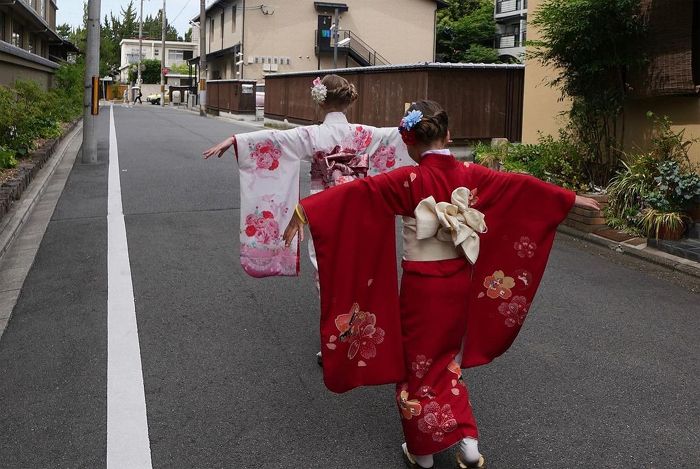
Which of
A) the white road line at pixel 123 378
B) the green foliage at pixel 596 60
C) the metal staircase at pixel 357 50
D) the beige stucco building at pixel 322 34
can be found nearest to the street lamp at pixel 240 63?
the beige stucco building at pixel 322 34

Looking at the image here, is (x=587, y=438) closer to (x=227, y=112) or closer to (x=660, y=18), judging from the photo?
(x=660, y=18)

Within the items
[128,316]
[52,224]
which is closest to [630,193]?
[128,316]

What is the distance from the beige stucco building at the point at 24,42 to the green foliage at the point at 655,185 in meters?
13.3

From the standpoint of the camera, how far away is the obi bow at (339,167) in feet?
15.0

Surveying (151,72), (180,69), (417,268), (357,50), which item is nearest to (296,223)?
(417,268)

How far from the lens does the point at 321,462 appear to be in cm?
334

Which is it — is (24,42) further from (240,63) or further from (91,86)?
(91,86)

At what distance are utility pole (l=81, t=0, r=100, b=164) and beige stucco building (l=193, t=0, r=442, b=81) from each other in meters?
24.1

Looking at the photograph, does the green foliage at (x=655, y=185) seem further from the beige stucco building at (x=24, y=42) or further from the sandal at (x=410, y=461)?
the beige stucco building at (x=24, y=42)

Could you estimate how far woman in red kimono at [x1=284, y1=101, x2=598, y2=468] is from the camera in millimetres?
3203

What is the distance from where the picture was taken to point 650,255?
7875 mm

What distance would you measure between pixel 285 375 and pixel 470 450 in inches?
58.1

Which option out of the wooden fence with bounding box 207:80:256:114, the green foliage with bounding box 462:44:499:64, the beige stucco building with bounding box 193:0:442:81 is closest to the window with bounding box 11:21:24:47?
the wooden fence with bounding box 207:80:256:114

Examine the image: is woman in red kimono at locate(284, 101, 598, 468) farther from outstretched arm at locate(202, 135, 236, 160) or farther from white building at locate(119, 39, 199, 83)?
white building at locate(119, 39, 199, 83)
